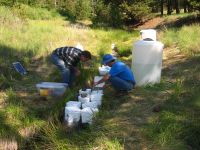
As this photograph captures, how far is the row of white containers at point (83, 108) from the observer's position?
6.89m

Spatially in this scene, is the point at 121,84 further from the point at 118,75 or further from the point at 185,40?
the point at 185,40

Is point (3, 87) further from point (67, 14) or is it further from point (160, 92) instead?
point (67, 14)

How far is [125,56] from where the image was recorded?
12.9 meters

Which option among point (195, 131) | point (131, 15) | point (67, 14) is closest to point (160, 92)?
point (195, 131)

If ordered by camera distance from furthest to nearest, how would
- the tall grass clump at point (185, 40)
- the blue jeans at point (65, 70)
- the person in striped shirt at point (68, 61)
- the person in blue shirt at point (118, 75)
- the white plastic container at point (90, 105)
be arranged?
1. the tall grass clump at point (185, 40)
2. the blue jeans at point (65, 70)
3. the person in striped shirt at point (68, 61)
4. the person in blue shirt at point (118, 75)
5. the white plastic container at point (90, 105)

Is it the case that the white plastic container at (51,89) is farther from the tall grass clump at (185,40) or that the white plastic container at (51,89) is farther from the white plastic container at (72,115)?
the tall grass clump at (185,40)

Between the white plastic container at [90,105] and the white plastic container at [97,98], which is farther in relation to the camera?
the white plastic container at [97,98]

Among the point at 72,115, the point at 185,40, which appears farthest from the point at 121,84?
the point at 185,40

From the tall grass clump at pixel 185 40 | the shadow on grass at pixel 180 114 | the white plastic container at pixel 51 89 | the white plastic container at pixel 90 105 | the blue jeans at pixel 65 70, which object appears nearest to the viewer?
the shadow on grass at pixel 180 114

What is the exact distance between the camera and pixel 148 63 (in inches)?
358

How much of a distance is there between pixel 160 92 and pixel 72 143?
2.81 meters

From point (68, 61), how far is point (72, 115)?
2.28 m

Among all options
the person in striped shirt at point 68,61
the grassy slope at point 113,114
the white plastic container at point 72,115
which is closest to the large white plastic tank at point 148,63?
the grassy slope at point 113,114

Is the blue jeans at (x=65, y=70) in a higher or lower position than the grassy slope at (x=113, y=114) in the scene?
higher
